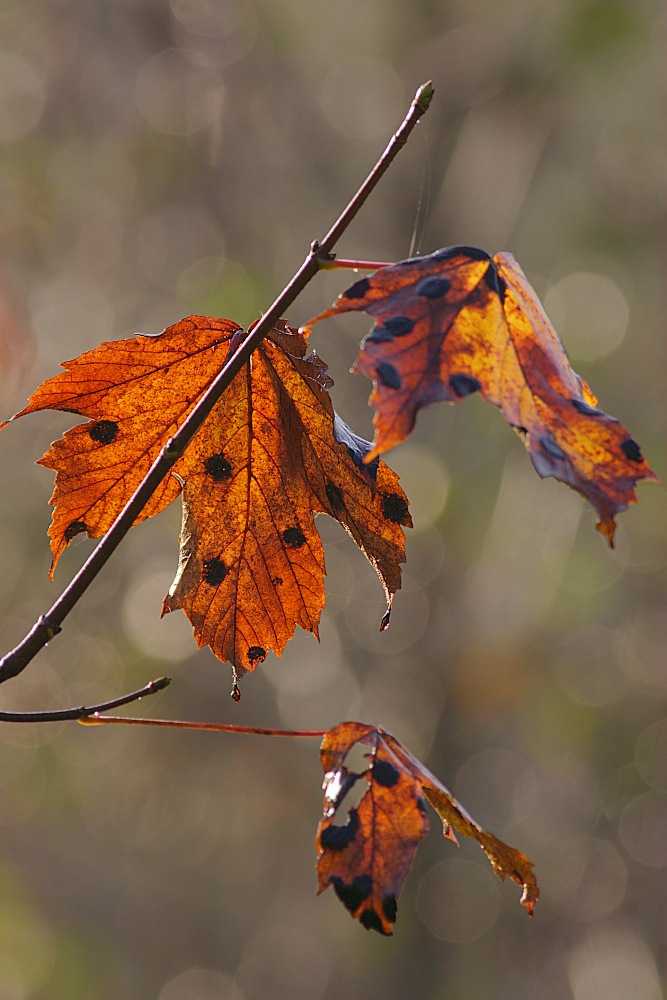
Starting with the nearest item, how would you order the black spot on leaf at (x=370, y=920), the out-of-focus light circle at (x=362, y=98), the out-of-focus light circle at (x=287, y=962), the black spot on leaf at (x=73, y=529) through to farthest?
the black spot on leaf at (x=370, y=920)
the black spot on leaf at (x=73, y=529)
the out-of-focus light circle at (x=362, y=98)
the out-of-focus light circle at (x=287, y=962)

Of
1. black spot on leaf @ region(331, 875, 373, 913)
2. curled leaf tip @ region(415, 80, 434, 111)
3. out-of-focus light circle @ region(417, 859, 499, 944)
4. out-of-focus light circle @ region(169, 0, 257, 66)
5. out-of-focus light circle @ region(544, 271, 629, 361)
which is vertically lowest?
out-of-focus light circle @ region(417, 859, 499, 944)

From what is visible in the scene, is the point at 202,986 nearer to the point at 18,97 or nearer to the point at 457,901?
the point at 457,901

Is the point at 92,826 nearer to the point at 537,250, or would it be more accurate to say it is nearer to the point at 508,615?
the point at 508,615

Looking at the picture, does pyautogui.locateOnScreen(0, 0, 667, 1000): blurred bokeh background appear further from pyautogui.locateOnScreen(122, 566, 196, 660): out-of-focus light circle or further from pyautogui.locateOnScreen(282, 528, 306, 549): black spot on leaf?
pyautogui.locateOnScreen(282, 528, 306, 549): black spot on leaf

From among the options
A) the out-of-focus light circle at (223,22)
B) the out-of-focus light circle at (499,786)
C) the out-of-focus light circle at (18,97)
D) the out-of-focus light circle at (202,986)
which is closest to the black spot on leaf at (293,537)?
the out-of-focus light circle at (499,786)

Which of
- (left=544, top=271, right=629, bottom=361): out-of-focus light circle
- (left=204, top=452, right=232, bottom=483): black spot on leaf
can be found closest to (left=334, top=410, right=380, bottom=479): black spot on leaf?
(left=204, top=452, right=232, bottom=483): black spot on leaf

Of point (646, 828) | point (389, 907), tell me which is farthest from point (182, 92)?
point (389, 907)

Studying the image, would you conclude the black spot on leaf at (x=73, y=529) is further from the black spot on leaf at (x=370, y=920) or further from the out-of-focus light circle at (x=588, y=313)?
the out-of-focus light circle at (x=588, y=313)
